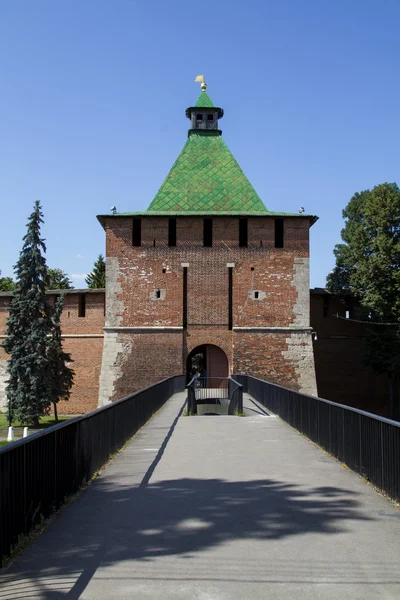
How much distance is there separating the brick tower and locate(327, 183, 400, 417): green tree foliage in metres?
3.50

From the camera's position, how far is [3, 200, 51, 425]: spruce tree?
99.9 feet

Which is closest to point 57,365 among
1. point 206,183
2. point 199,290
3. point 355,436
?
point 199,290

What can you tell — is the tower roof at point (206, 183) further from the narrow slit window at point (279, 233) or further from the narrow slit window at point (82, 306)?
the narrow slit window at point (82, 306)

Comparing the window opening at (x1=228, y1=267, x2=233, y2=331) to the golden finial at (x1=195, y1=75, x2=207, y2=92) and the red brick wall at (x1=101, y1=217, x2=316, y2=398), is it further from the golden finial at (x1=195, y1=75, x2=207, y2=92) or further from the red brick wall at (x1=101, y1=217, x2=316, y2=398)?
the golden finial at (x1=195, y1=75, x2=207, y2=92)

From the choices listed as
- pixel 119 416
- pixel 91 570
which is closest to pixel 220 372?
pixel 119 416

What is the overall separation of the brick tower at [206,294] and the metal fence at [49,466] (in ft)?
58.7

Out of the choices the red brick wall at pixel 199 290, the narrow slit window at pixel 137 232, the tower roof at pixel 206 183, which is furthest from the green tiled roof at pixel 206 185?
the red brick wall at pixel 199 290

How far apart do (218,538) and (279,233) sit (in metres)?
23.9

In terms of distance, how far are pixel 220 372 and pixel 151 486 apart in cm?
2180

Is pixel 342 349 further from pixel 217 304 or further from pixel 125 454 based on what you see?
pixel 125 454

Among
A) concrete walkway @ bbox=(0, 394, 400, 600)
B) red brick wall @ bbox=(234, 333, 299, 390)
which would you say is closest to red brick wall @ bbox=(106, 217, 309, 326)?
red brick wall @ bbox=(234, 333, 299, 390)

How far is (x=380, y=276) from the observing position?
1166 inches

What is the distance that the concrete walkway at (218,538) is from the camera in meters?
4.04

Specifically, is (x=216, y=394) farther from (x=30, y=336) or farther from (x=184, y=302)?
(x=30, y=336)
